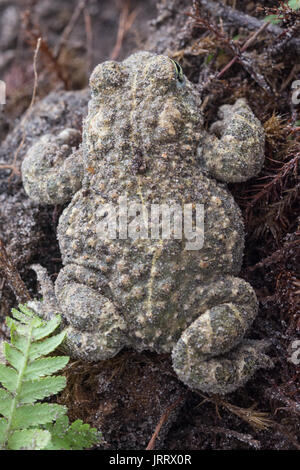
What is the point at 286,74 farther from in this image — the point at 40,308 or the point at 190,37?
the point at 40,308

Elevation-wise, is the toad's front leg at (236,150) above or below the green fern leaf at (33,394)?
above

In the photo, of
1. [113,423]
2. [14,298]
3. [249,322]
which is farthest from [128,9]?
[113,423]

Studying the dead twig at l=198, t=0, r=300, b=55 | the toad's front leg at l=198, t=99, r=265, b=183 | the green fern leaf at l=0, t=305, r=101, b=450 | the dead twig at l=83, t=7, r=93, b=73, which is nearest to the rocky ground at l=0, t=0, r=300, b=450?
the dead twig at l=198, t=0, r=300, b=55

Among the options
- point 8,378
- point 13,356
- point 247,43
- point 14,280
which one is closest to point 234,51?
point 247,43

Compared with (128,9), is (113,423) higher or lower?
lower

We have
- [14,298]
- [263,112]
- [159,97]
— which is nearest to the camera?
[159,97]

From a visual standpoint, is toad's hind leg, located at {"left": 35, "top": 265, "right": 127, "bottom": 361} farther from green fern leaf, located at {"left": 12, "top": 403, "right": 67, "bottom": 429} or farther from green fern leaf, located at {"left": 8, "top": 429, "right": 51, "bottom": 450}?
green fern leaf, located at {"left": 8, "top": 429, "right": 51, "bottom": 450}

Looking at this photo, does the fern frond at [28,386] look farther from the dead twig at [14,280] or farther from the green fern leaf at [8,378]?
the dead twig at [14,280]

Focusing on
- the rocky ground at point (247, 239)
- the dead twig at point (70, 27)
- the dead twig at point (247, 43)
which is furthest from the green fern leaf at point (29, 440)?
the dead twig at point (70, 27)
